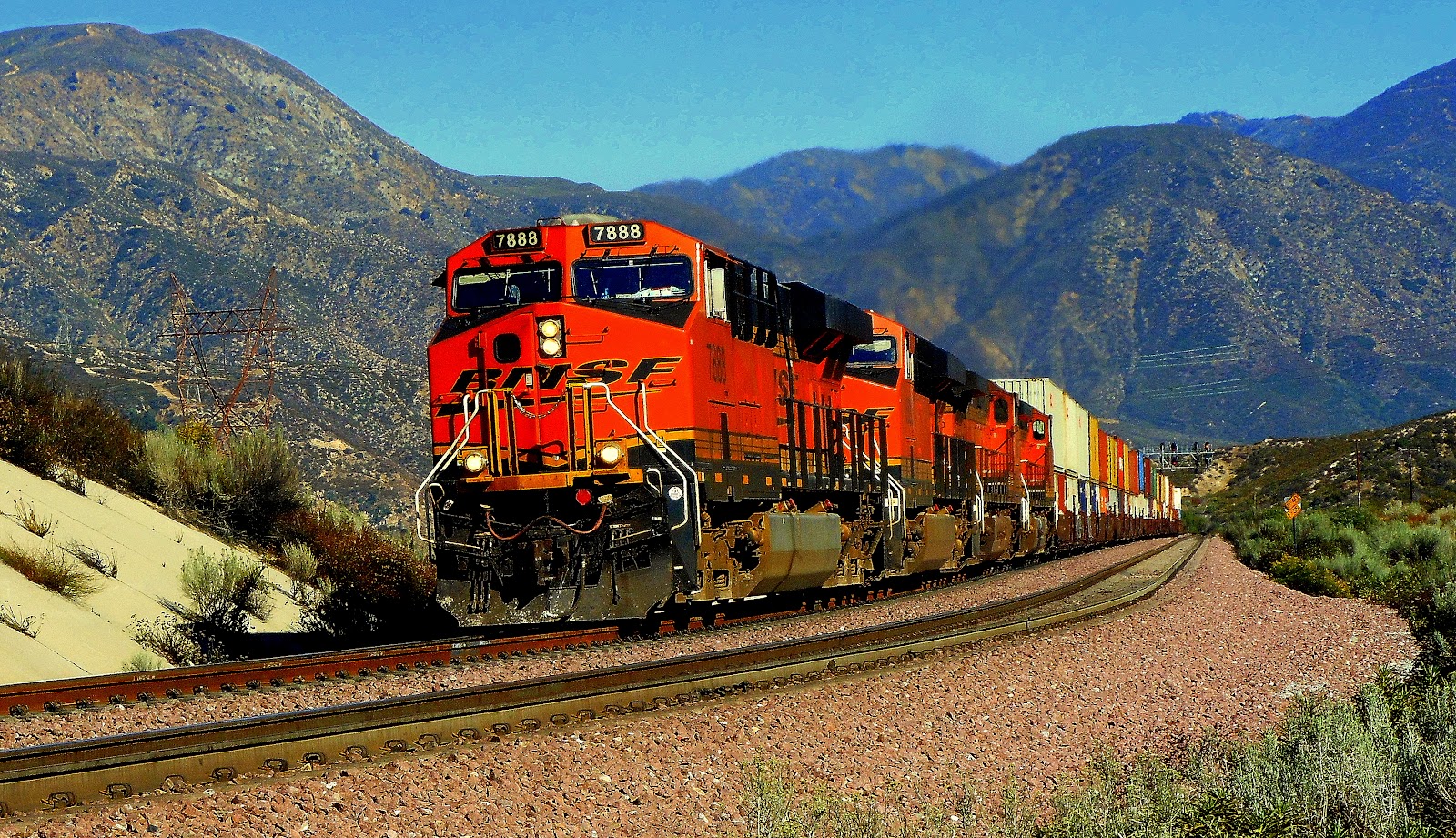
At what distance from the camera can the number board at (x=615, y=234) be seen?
14508 millimetres

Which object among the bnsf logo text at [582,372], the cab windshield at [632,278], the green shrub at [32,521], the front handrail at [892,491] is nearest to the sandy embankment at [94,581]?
the green shrub at [32,521]

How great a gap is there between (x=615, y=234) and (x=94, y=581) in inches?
256

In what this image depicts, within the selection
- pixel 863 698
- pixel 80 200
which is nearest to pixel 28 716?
pixel 863 698

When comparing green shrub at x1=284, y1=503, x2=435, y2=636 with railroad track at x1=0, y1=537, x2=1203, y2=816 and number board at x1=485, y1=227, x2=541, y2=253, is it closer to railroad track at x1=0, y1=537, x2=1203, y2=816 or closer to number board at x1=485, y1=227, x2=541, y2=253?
number board at x1=485, y1=227, x2=541, y2=253

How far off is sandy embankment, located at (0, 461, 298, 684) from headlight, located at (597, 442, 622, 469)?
4755 mm

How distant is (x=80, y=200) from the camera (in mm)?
150625

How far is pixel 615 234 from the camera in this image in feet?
47.9

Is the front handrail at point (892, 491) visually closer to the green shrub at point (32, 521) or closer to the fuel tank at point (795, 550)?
the fuel tank at point (795, 550)

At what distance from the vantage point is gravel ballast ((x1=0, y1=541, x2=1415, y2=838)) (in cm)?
670

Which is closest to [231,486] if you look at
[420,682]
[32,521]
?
[32,521]

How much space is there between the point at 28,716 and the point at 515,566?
17.6 ft

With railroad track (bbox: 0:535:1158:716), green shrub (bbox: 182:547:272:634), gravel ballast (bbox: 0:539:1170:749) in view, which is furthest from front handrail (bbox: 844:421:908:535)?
green shrub (bbox: 182:547:272:634)

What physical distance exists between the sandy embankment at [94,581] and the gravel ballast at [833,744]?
5737 millimetres

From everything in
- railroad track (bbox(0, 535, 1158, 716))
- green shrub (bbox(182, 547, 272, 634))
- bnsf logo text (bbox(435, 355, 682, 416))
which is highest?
bnsf logo text (bbox(435, 355, 682, 416))
